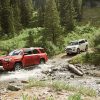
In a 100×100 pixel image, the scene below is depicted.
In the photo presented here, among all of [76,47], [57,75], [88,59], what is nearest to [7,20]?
[76,47]

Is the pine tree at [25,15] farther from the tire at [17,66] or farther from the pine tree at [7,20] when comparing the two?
the tire at [17,66]

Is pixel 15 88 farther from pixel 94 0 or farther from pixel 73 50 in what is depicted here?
pixel 94 0

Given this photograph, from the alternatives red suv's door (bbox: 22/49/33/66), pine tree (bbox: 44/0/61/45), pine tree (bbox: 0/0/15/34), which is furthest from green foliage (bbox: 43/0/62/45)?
red suv's door (bbox: 22/49/33/66)

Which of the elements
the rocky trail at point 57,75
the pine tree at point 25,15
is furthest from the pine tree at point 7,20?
the rocky trail at point 57,75

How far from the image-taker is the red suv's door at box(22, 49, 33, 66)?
87.0 ft

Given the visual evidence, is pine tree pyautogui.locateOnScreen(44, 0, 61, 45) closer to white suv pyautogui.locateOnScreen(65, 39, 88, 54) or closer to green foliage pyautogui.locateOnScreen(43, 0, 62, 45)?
green foliage pyautogui.locateOnScreen(43, 0, 62, 45)

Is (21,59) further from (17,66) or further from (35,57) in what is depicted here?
(35,57)

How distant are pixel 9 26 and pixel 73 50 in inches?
1244

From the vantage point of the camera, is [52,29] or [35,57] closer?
[35,57]

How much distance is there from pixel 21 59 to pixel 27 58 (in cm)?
88

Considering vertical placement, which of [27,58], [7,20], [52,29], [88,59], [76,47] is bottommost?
[76,47]

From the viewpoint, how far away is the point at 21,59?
26.0m

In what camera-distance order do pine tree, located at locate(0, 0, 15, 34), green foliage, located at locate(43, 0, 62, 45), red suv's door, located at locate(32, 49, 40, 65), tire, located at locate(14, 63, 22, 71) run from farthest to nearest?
pine tree, located at locate(0, 0, 15, 34)
green foliage, located at locate(43, 0, 62, 45)
red suv's door, located at locate(32, 49, 40, 65)
tire, located at locate(14, 63, 22, 71)

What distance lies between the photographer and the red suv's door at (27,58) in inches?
1044
